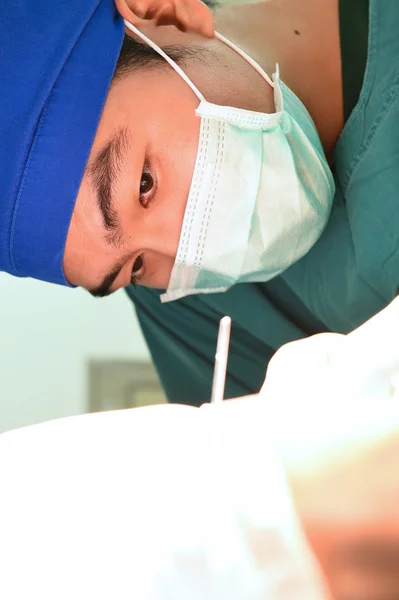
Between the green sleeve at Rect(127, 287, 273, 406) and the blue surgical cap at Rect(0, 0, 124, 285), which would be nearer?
the blue surgical cap at Rect(0, 0, 124, 285)

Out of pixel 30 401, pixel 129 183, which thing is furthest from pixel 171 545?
pixel 30 401

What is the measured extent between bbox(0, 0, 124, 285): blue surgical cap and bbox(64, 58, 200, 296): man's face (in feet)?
0.07

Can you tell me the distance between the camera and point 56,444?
40 centimetres

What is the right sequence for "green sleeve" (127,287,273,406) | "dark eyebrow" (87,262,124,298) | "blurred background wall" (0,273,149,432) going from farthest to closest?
"blurred background wall" (0,273,149,432), "green sleeve" (127,287,273,406), "dark eyebrow" (87,262,124,298)

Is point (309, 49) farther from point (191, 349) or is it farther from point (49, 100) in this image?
point (191, 349)

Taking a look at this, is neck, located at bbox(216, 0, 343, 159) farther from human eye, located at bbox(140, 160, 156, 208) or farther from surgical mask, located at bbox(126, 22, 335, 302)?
human eye, located at bbox(140, 160, 156, 208)

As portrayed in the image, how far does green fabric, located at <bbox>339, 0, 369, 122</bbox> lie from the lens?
3.36ft

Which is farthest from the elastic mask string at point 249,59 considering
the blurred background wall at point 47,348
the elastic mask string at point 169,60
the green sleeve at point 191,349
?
the blurred background wall at point 47,348

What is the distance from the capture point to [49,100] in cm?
88

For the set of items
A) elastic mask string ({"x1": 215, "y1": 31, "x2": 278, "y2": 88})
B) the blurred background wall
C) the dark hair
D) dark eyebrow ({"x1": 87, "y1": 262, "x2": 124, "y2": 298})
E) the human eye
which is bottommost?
the blurred background wall

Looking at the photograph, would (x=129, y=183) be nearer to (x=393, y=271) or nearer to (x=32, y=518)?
(x=393, y=271)

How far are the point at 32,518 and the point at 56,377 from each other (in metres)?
1.44

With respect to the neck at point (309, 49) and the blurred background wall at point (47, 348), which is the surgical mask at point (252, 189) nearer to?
the neck at point (309, 49)

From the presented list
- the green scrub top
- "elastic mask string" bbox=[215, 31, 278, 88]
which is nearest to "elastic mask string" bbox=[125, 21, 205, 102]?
"elastic mask string" bbox=[215, 31, 278, 88]
